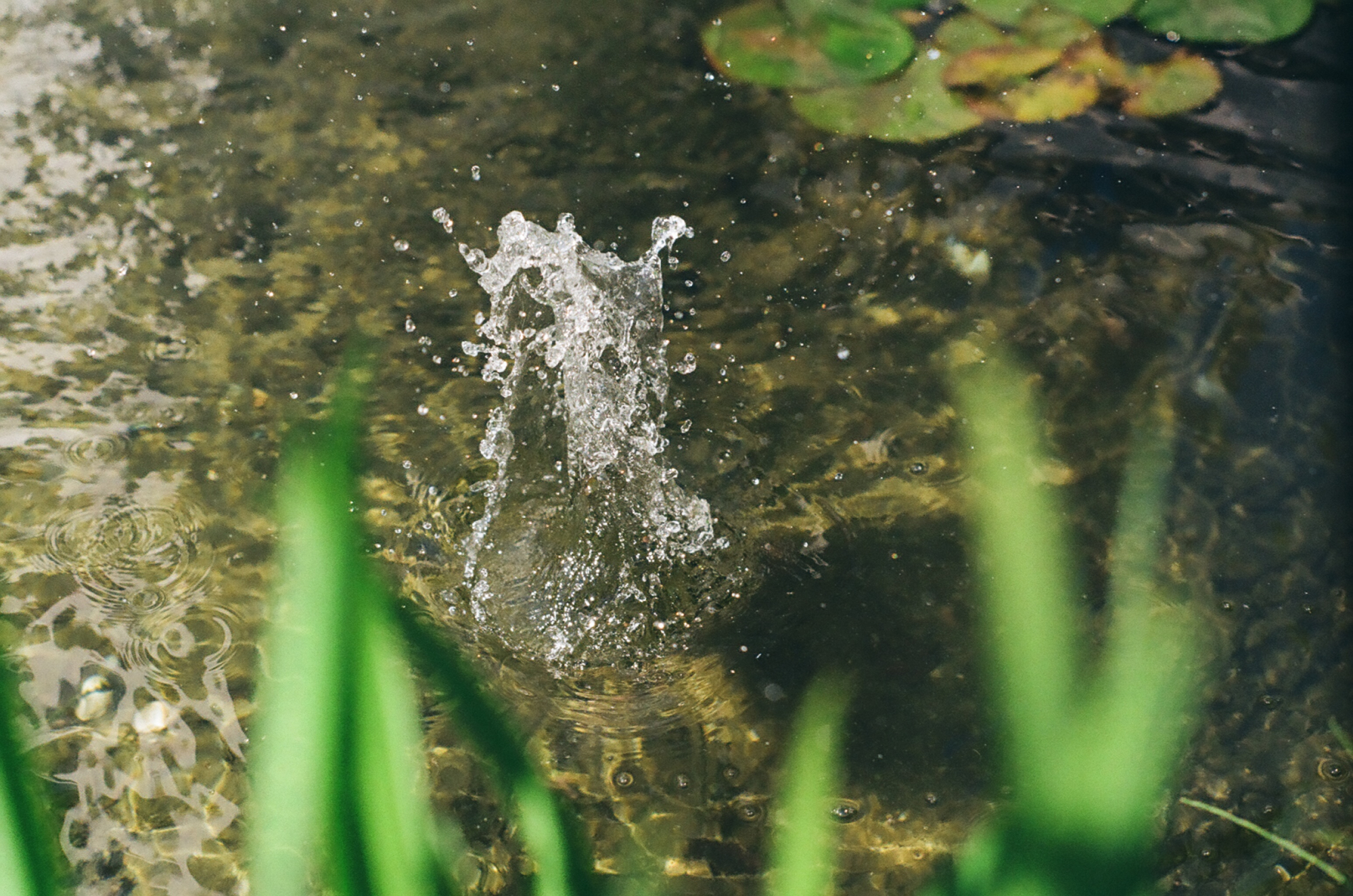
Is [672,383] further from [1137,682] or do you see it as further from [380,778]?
[380,778]

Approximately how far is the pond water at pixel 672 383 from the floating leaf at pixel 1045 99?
7 centimetres

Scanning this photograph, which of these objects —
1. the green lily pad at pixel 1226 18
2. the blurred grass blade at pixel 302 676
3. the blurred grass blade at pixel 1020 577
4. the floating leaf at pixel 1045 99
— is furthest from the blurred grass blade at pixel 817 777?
the green lily pad at pixel 1226 18

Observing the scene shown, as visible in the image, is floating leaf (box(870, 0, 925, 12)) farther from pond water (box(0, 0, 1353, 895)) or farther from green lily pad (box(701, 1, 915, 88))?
pond water (box(0, 0, 1353, 895))

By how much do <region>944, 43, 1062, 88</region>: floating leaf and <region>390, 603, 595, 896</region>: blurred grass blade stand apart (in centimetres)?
181

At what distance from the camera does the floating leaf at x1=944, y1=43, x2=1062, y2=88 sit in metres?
2.58

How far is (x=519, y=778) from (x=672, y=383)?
1.03m

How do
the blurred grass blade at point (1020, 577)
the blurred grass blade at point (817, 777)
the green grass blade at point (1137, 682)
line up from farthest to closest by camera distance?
the blurred grass blade at point (817, 777), the blurred grass blade at point (1020, 577), the green grass blade at point (1137, 682)

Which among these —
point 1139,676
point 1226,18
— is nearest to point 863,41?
point 1226,18

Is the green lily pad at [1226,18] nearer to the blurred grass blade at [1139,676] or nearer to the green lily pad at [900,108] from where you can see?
the green lily pad at [900,108]

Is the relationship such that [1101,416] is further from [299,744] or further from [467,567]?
[299,744]

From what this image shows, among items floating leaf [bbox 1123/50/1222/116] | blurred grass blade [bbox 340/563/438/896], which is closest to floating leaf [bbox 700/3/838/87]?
floating leaf [bbox 1123/50/1222/116]

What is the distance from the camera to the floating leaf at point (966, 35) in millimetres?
2611

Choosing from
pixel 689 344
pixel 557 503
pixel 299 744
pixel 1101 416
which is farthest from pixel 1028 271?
pixel 299 744

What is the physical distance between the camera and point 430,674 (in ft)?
5.72
